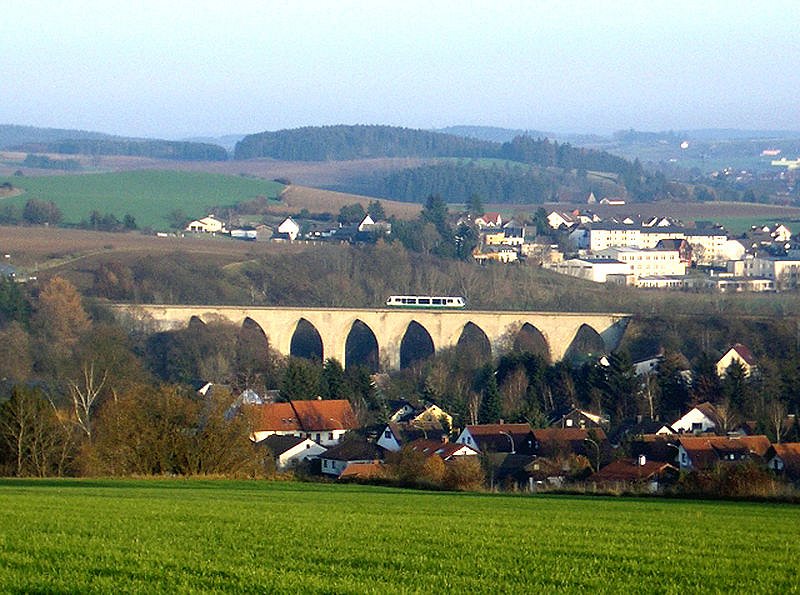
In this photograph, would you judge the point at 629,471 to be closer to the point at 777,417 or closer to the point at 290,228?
the point at 777,417

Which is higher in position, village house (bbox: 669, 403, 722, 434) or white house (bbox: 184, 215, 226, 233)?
village house (bbox: 669, 403, 722, 434)

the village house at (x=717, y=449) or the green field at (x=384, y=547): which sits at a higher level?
the green field at (x=384, y=547)

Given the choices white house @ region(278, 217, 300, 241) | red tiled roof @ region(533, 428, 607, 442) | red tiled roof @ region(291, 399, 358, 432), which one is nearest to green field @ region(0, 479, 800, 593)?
red tiled roof @ region(533, 428, 607, 442)

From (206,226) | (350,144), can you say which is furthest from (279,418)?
(350,144)

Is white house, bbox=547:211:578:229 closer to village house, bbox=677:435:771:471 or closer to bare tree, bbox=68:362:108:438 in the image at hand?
bare tree, bbox=68:362:108:438

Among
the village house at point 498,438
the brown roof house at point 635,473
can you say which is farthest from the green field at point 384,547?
the village house at point 498,438

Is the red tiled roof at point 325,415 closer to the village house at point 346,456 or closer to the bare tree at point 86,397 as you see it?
the village house at point 346,456
